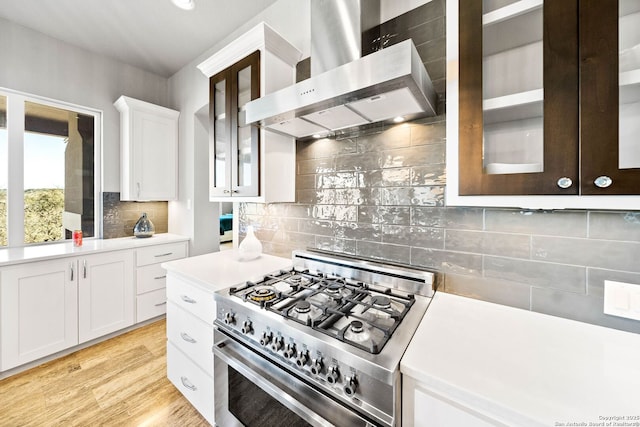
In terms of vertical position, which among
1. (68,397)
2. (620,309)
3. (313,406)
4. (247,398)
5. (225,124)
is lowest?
(68,397)

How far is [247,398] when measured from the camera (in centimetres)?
116

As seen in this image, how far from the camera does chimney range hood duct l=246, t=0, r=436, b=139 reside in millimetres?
944

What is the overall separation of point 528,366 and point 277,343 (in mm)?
824

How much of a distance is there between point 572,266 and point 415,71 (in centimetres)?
100

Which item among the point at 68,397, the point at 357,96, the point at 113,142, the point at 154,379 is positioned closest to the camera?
the point at 357,96

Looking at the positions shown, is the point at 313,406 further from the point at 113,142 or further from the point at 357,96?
the point at 113,142

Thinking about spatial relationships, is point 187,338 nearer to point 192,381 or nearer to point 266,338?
point 192,381

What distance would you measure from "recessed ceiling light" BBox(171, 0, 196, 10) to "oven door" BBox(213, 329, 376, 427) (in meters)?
2.46

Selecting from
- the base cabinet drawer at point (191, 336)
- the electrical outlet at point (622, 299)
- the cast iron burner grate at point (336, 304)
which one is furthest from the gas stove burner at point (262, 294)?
the electrical outlet at point (622, 299)

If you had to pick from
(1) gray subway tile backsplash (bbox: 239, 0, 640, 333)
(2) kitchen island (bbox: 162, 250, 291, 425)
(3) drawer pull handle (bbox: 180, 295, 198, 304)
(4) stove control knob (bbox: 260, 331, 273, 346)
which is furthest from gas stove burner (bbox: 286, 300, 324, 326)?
(3) drawer pull handle (bbox: 180, 295, 198, 304)

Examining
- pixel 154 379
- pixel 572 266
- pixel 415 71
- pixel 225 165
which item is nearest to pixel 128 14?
pixel 225 165

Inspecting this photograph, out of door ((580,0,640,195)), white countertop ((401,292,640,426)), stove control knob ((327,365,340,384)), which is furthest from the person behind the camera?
stove control knob ((327,365,340,384))

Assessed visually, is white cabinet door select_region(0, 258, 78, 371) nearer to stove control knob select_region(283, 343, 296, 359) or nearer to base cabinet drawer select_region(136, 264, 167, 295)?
base cabinet drawer select_region(136, 264, 167, 295)

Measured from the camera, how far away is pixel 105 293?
2.37 m
